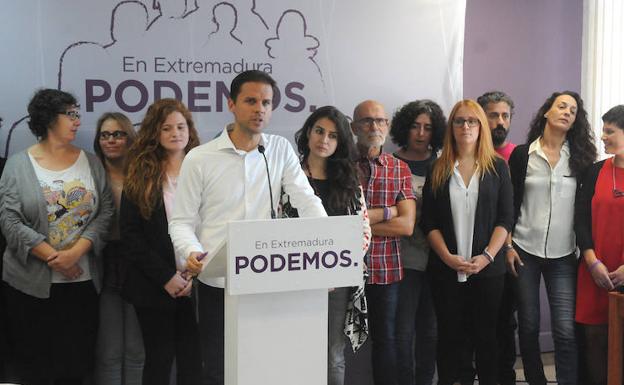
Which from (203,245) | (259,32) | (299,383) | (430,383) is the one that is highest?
(259,32)

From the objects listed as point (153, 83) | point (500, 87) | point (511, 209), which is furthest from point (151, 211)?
point (500, 87)

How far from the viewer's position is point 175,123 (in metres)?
3.08

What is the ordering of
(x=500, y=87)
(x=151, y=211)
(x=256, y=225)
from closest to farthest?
1. (x=256, y=225)
2. (x=151, y=211)
3. (x=500, y=87)

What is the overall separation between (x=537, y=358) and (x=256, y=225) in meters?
2.10

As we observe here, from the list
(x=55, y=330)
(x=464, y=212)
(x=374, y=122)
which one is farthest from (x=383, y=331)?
(x=55, y=330)

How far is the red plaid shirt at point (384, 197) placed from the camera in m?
3.30

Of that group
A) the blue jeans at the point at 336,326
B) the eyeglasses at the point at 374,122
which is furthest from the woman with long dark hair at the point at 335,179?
the eyeglasses at the point at 374,122

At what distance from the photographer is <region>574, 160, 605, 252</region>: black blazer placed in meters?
3.38

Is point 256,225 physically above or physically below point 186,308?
above

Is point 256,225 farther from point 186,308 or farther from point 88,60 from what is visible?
point 88,60

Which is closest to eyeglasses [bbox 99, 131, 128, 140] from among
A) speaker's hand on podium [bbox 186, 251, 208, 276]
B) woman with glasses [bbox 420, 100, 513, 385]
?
speaker's hand on podium [bbox 186, 251, 208, 276]

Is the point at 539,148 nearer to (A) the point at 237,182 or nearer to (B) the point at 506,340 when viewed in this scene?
Result: (B) the point at 506,340

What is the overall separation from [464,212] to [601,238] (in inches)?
27.5

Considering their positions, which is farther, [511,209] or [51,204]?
[511,209]
